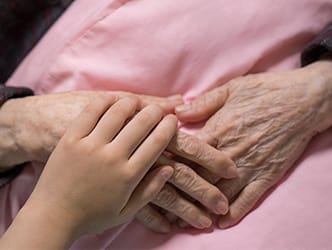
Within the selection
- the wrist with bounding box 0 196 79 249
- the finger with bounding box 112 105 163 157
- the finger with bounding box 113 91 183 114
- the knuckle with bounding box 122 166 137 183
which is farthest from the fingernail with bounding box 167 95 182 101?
the wrist with bounding box 0 196 79 249

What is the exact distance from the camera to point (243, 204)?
33.3 inches

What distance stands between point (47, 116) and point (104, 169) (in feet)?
0.62

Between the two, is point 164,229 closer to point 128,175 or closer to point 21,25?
point 128,175

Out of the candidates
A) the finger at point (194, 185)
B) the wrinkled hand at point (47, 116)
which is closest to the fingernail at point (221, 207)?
the finger at point (194, 185)

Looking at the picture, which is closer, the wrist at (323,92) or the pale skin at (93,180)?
the pale skin at (93,180)

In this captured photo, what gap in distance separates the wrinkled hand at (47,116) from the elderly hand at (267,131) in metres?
0.12

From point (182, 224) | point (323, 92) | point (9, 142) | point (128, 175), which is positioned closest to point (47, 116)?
point (9, 142)

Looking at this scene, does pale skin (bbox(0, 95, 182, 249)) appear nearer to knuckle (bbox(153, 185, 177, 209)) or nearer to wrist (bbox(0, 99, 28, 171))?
knuckle (bbox(153, 185, 177, 209))

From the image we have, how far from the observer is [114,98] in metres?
0.84

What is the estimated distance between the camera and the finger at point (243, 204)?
2.77 ft

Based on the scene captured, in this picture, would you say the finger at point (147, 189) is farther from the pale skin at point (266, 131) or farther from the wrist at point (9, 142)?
the wrist at point (9, 142)

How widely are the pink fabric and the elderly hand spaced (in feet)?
0.10

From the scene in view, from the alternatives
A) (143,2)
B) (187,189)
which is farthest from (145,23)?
(187,189)

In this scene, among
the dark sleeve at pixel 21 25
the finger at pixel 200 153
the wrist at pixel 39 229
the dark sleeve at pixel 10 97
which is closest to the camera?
the wrist at pixel 39 229
